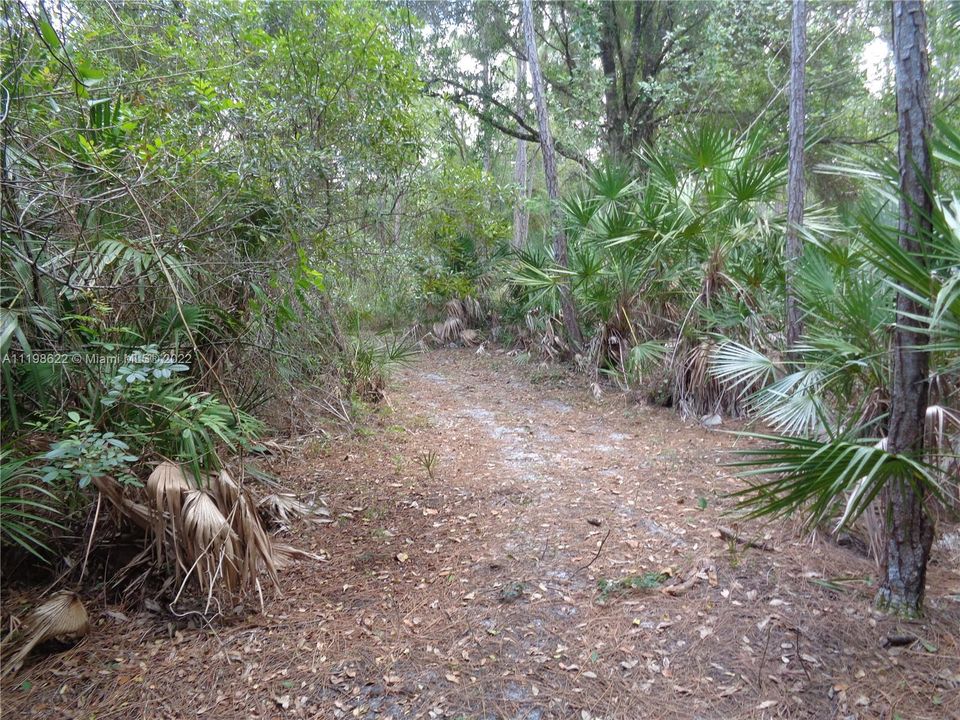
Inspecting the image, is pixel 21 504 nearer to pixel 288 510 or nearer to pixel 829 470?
pixel 288 510

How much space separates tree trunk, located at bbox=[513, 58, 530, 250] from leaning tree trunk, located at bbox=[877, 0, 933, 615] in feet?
22.7

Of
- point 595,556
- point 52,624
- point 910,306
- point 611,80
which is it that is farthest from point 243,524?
point 611,80

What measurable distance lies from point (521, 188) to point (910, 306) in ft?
25.1

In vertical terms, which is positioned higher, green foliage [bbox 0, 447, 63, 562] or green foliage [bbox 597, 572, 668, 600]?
green foliage [bbox 0, 447, 63, 562]

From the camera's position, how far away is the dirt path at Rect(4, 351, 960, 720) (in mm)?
2506

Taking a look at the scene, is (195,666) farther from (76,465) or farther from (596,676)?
(596,676)

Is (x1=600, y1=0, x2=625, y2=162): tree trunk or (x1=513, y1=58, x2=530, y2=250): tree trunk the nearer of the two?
(x1=600, y1=0, x2=625, y2=162): tree trunk

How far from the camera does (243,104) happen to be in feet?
13.7

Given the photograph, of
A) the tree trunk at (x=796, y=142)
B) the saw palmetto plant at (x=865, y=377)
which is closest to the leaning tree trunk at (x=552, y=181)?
the tree trunk at (x=796, y=142)

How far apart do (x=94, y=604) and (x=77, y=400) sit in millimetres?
1081

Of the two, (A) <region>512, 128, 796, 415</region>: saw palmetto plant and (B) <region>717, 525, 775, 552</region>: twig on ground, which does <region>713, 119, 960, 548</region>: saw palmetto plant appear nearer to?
(B) <region>717, 525, 775, 552</region>: twig on ground

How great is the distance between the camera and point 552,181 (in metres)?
9.25

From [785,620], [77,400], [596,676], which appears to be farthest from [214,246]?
[785,620]

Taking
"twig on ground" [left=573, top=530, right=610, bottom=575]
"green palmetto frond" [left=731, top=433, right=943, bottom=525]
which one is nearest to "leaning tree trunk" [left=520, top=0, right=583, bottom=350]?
"twig on ground" [left=573, top=530, right=610, bottom=575]
